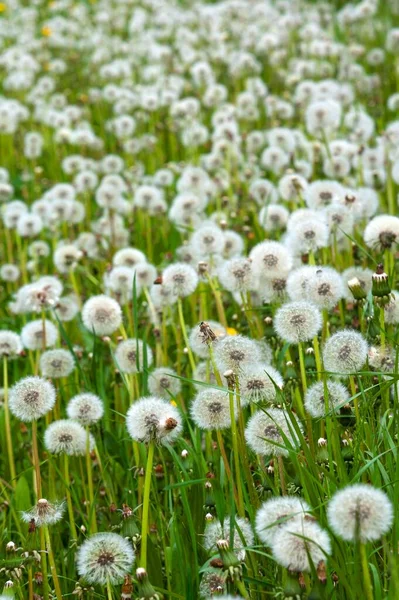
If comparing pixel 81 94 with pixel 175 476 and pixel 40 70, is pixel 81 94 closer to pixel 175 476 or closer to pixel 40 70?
pixel 40 70

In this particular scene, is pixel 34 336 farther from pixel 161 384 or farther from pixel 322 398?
pixel 322 398

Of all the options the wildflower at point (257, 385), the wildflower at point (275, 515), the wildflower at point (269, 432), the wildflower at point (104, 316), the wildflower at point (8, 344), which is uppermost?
the wildflower at point (104, 316)

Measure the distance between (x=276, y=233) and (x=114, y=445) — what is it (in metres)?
1.71

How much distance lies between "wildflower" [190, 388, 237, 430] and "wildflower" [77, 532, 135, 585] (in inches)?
18.5

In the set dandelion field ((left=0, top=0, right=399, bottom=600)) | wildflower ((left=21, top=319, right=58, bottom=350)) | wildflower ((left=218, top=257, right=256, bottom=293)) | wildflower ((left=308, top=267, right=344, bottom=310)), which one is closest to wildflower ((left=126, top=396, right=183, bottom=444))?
dandelion field ((left=0, top=0, right=399, bottom=600))

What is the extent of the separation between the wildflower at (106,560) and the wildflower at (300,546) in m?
0.39

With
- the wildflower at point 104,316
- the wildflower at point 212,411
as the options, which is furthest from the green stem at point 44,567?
the wildflower at point 104,316

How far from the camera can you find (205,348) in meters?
2.91

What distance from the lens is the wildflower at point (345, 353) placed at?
2.35 meters

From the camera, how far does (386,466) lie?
2197 millimetres

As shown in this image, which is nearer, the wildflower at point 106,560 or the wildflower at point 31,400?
the wildflower at point 106,560

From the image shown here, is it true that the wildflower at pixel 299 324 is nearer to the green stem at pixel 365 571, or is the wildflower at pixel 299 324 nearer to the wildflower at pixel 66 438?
the wildflower at pixel 66 438

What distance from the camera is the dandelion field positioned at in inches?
80.5

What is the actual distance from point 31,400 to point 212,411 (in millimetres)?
519
